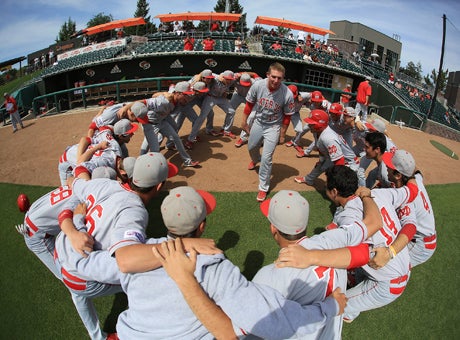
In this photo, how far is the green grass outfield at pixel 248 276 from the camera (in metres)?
3.23

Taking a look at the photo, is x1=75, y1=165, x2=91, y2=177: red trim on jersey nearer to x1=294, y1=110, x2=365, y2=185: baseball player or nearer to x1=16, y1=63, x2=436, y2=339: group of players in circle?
x1=16, y1=63, x2=436, y2=339: group of players in circle

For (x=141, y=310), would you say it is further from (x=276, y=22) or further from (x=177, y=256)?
(x=276, y=22)

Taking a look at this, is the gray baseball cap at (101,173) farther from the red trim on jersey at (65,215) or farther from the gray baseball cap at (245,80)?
the gray baseball cap at (245,80)

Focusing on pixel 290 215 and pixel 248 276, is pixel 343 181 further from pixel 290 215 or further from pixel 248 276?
pixel 248 276

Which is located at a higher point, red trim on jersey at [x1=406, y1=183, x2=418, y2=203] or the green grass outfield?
red trim on jersey at [x1=406, y1=183, x2=418, y2=203]

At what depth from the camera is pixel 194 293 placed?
1519 millimetres

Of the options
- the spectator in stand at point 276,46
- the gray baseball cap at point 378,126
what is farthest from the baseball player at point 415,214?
the spectator in stand at point 276,46

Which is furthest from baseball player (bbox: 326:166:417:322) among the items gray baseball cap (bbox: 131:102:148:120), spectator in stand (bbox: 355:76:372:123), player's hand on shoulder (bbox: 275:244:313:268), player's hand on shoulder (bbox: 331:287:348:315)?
spectator in stand (bbox: 355:76:372:123)

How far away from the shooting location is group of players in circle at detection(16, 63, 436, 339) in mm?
1593

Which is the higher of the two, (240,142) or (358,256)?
(358,256)

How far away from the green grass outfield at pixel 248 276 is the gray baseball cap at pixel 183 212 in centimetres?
224

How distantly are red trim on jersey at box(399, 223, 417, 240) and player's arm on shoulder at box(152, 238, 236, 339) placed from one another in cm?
227

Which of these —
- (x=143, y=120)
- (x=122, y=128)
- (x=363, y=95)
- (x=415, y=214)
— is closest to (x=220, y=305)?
(x=415, y=214)

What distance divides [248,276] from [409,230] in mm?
1931
